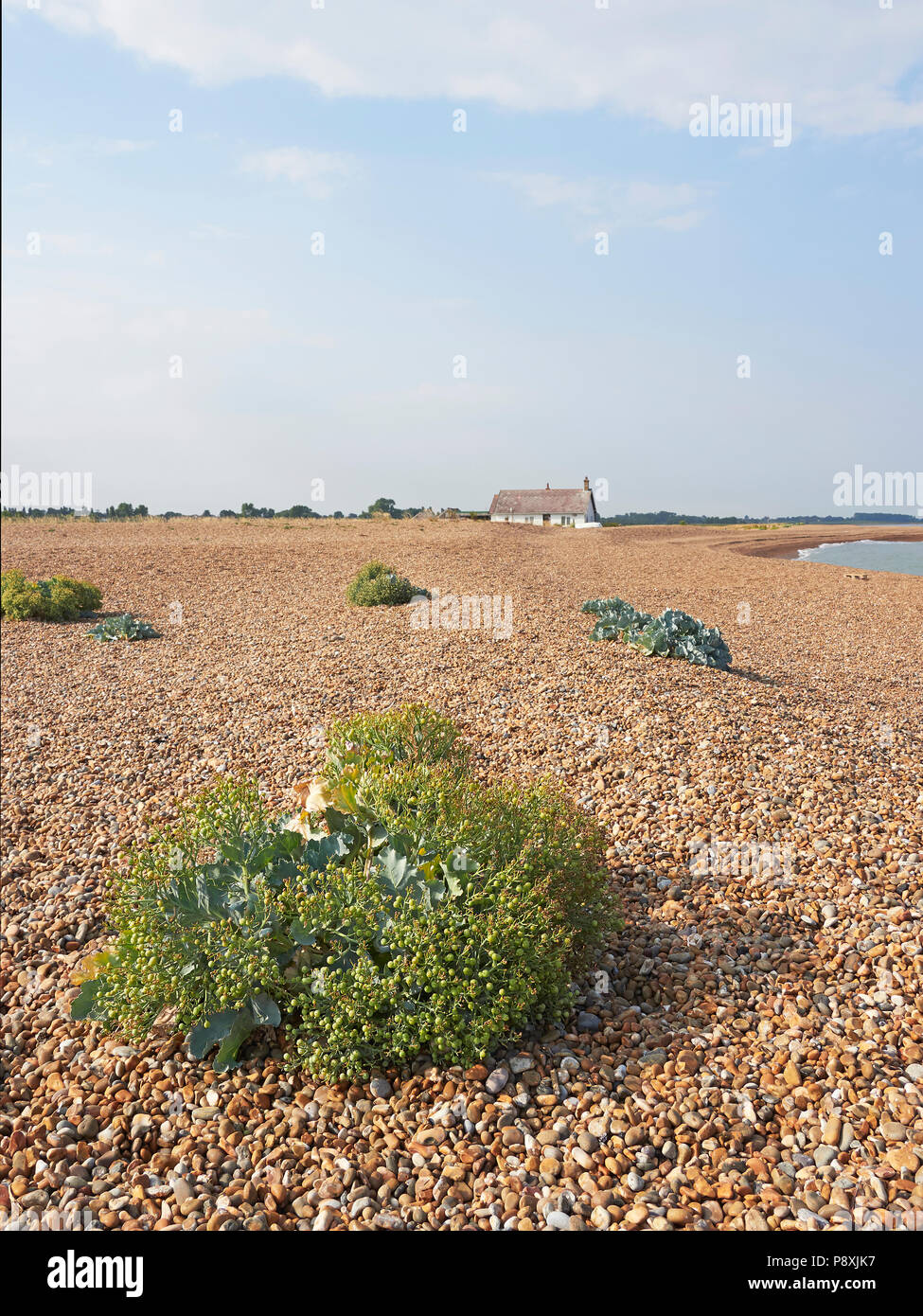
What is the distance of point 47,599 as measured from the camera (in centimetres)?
1330

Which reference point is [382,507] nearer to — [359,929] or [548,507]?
[548,507]

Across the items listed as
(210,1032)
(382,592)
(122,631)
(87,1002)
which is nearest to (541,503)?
(382,592)

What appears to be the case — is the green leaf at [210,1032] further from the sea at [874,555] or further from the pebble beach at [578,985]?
the sea at [874,555]

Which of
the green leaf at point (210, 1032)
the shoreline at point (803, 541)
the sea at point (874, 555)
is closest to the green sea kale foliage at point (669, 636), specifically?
the green leaf at point (210, 1032)

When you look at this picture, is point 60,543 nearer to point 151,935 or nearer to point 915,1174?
point 151,935

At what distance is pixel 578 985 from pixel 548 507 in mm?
53145

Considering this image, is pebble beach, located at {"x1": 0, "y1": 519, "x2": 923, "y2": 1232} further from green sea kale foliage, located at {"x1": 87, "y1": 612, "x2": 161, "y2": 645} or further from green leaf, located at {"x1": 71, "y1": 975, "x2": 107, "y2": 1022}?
green sea kale foliage, located at {"x1": 87, "y1": 612, "x2": 161, "y2": 645}

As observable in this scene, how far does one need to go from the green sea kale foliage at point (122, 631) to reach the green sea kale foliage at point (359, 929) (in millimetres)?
8966

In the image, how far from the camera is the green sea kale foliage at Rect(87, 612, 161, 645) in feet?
38.6

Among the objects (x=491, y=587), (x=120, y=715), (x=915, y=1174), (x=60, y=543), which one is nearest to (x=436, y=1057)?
(x=915, y=1174)

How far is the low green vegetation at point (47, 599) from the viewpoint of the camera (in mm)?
13172

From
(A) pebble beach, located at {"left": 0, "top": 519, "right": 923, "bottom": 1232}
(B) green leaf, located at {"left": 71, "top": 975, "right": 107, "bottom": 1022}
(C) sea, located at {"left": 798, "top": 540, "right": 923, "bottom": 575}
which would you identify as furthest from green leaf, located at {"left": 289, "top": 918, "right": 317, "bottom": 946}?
(C) sea, located at {"left": 798, "top": 540, "right": 923, "bottom": 575}

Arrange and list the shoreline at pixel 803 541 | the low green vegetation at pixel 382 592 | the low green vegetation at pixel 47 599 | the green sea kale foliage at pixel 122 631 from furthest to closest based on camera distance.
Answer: the shoreline at pixel 803 541, the low green vegetation at pixel 382 592, the low green vegetation at pixel 47 599, the green sea kale foliage at pixel 122 631

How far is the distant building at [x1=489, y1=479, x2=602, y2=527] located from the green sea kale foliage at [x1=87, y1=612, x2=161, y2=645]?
43943mm
